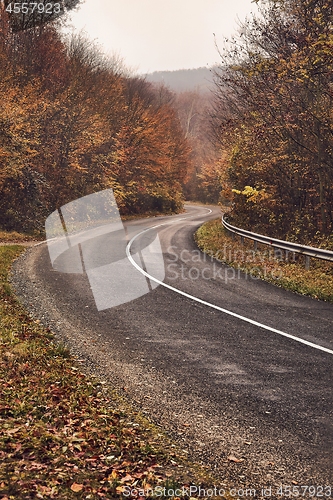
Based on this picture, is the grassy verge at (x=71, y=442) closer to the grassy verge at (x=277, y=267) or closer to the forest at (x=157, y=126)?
the grassy verge at (x=277, y=267)

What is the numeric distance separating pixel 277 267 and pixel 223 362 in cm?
855

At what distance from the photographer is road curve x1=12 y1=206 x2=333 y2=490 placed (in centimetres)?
477

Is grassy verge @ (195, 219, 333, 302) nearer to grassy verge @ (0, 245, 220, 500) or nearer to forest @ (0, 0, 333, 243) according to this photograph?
forest @ (0, 0, 333, 243)

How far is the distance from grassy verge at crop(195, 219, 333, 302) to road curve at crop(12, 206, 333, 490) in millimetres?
742

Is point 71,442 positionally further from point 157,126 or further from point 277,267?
point 157,126

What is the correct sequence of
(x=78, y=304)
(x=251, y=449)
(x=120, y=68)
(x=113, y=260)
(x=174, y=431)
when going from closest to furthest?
1. (x=251, y=449)
2. (x=174, y=431)
3. (x=78, y=304)
4. (x=113, y=260)
5. (x=120, y=68)

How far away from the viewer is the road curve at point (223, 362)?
4.77m

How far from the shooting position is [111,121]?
3631cm

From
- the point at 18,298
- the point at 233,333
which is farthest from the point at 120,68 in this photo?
the point at 233,333

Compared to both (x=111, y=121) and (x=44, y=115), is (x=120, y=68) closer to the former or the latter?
(x=111, y=121)

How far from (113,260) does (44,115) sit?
15596 mm

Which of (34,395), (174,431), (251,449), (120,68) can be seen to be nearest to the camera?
(251,449)

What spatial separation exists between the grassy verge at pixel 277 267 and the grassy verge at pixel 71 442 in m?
7.56

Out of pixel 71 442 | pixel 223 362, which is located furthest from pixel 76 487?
pixel 223 362
